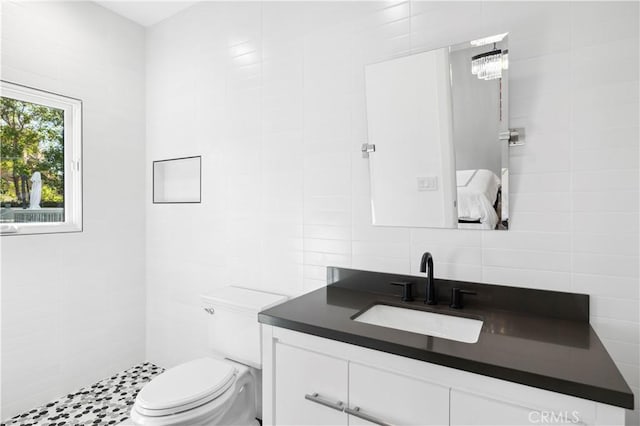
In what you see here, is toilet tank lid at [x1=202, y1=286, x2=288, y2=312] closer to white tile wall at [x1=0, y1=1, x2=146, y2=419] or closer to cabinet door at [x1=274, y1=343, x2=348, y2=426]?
cabinet door at [x1=274, y1=343, x2=348, y2=426]

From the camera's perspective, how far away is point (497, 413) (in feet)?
3.03

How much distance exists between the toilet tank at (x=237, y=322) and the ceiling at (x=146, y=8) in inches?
77.8

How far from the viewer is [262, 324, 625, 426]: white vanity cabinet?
875 mm

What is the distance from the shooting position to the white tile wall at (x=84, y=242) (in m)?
2.02

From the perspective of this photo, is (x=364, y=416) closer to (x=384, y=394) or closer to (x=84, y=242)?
(x=384, y=394)

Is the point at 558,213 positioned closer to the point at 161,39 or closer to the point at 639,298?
the point at 639,298

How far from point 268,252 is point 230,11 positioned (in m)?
1.53

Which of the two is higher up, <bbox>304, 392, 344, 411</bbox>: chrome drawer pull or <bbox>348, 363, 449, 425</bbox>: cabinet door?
<bbox>348, 363, 449, 425</bbox>: cabinet door

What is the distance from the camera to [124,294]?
2.55m

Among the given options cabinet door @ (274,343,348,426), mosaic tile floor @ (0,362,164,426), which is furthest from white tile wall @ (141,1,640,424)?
cabinet door @ (274,343,348,426)

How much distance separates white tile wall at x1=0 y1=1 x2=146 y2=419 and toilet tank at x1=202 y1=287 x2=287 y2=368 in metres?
0.98

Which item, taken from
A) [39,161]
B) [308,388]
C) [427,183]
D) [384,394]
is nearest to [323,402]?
[308,388]
